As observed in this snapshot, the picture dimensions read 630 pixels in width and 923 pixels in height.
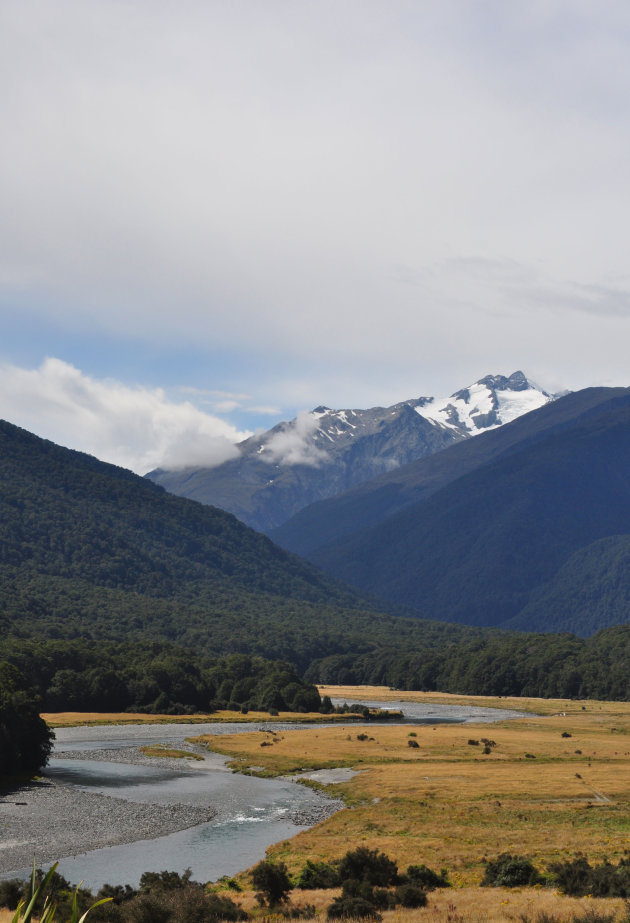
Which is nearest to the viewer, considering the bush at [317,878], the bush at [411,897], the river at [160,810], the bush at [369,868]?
the bush at [411,897]

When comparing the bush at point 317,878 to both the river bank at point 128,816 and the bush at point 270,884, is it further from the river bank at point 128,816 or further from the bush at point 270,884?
the river bank at point 128,816

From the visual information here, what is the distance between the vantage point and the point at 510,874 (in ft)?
180

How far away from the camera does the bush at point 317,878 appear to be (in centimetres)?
5716

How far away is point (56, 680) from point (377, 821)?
4786 inches

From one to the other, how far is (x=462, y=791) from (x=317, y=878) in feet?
127

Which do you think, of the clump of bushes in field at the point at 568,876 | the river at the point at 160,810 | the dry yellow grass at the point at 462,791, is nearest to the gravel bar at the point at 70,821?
the river at the point at 160,810

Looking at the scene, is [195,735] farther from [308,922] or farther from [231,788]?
[308,922]

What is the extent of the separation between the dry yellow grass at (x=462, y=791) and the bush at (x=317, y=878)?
3.51m

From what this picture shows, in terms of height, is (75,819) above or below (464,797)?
below

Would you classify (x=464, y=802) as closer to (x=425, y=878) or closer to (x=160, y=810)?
(x=160, y=810)

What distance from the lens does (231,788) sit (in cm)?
10088

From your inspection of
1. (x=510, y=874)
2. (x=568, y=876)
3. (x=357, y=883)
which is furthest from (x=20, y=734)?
(x=568, y=876)

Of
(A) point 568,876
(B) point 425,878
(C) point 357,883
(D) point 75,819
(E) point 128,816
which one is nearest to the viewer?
(A) point 568,876

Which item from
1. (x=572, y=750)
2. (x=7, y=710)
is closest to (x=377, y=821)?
(x=7, y=710)
